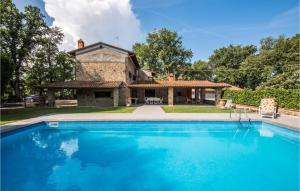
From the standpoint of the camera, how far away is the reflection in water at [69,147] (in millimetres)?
8658

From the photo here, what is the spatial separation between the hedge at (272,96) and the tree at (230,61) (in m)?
25.5

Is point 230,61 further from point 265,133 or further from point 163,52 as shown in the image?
point 265,133

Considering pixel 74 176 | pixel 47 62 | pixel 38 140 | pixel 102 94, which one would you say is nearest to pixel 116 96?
pixel 102 94

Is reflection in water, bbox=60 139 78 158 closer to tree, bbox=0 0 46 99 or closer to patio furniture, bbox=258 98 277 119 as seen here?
patio furniture, bbox=258 98 277 119

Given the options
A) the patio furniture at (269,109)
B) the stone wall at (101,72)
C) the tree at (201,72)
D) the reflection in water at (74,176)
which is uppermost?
the tree at (201,72)

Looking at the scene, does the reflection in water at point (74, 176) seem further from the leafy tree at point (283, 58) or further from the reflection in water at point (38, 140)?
the leafy tree at point (283, 58)

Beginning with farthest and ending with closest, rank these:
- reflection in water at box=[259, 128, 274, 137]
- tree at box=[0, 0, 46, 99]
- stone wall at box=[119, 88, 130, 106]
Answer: tree at box=[0, 0, 46, 99] < stone wall at box=[119, 88, 130, 106] < reflection in water at box=[259, 128, 274, 137]

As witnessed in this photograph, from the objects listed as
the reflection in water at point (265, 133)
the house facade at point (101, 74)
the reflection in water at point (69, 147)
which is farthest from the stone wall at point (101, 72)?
the reflection in water at point (265, 133)

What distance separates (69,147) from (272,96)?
17202 mm

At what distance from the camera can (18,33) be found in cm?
2645

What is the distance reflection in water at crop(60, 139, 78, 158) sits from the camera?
28.4 ft

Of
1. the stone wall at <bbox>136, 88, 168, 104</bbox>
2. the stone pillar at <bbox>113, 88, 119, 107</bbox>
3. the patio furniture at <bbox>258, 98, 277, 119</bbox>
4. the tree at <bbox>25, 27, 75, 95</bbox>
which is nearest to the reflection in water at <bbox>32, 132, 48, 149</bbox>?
the stone pillar at <bbox>113, 88, 119, 107</bbox>

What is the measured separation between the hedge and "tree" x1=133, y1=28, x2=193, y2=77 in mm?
22632

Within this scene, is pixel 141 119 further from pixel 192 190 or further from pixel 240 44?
pixel 240 44
